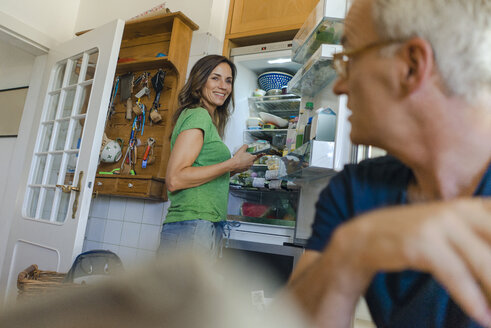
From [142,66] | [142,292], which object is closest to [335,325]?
[142,292]

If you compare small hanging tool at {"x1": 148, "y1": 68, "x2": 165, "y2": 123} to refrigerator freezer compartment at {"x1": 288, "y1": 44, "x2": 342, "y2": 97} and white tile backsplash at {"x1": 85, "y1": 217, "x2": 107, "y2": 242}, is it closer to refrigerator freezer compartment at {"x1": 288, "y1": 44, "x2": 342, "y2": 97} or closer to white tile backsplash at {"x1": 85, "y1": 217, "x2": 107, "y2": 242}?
white tile backsplash at {"x1": 85, "y1": 217, "x2": 107, "y2": 242}

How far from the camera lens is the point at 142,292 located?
145 mm

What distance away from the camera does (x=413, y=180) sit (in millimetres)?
377

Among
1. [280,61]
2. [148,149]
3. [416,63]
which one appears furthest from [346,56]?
[148,149]

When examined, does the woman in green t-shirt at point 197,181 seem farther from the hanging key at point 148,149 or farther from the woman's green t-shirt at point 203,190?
the hanging key at point 148,149

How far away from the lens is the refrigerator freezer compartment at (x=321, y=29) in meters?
1.25

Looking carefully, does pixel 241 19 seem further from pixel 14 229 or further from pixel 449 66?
pixel 449 66

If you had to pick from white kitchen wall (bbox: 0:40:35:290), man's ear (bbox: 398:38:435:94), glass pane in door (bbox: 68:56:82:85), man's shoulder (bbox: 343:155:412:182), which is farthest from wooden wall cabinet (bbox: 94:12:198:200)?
man's ear (bbox: 398:38:435:94)

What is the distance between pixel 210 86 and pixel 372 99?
1197mm

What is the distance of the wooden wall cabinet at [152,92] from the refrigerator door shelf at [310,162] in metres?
0.82

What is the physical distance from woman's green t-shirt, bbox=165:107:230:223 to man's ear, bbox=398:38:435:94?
98cm

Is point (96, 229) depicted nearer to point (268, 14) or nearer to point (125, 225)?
point (125, 225)

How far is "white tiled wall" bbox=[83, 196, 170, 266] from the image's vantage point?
2.09 m

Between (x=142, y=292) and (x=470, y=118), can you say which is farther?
(x=470, y=118)
